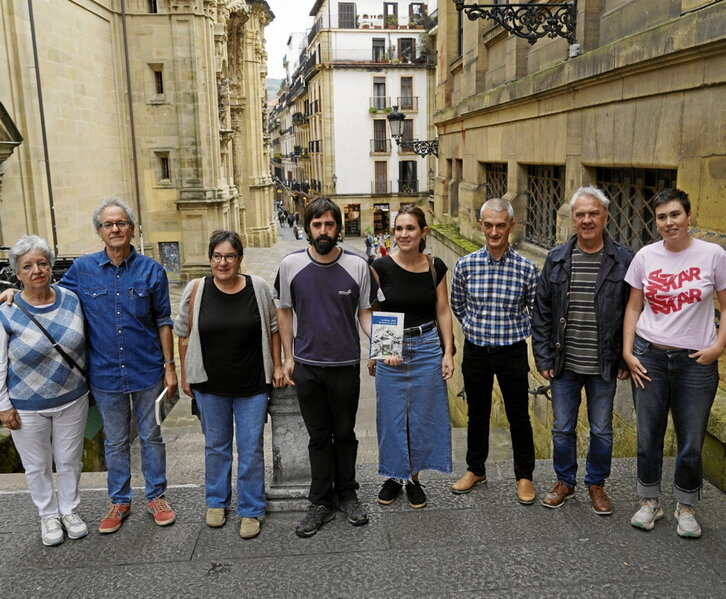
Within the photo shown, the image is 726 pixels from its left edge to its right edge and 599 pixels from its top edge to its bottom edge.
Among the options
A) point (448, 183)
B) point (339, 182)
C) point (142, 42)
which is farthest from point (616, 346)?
point (339, 182)

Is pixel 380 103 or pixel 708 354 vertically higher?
pixel 380 103

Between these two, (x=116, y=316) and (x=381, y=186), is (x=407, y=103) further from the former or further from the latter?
(x=116, y=316)

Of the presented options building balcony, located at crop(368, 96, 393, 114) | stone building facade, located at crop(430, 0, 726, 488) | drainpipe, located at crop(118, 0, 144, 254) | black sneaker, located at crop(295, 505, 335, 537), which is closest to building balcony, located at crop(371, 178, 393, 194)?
building balcony, located at crop(368, 96, 393, 114)

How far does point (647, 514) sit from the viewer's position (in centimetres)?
380

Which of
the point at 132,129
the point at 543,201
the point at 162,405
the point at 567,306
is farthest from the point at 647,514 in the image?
the point at 132,129

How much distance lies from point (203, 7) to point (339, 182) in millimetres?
24012

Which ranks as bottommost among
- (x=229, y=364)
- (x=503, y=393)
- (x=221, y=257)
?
(x=503, y=393)

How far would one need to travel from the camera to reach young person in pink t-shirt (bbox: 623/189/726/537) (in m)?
→ 3.50

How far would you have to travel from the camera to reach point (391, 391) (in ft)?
13.4

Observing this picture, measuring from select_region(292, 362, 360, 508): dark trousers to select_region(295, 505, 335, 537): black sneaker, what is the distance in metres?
0.04

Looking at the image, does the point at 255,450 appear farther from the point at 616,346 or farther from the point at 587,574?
the point at 616,346

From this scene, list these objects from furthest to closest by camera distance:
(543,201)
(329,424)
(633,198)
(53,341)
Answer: (543,201) < (633,198) < (329,424) < (53,341)

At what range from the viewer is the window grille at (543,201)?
A: 7.93 metres

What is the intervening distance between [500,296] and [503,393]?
645 millimetres
